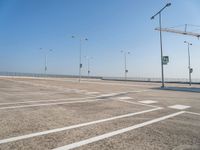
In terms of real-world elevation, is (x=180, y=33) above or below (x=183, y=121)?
above

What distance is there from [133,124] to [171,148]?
1.86 metres

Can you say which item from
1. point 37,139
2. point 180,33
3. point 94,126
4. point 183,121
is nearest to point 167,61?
point 183,121

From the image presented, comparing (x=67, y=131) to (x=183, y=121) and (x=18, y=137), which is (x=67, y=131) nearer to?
(x=18, y=137)

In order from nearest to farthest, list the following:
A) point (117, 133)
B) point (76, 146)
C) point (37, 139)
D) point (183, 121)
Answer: point (76, 146), point (37, 139), point (117, 133), point (183, 121)

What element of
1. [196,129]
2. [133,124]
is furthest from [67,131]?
[196,129]

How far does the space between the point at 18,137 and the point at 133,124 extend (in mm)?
3333

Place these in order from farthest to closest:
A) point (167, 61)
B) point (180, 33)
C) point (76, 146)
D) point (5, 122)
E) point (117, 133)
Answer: point (180, 33) → point (167, 61) → point (5, 122) → point (117, 133) → point (76, 146)

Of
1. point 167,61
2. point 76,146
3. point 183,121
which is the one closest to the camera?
point 76,146

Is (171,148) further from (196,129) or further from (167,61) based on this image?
(167,61)

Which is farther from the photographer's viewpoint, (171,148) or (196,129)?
(196,129)

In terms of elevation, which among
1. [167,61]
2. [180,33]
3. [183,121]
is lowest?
[183,121]

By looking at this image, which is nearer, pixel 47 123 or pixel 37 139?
pixel 37 139

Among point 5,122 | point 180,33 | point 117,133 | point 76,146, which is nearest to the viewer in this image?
point 76,146

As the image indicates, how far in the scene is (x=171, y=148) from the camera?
3551 millimetres
